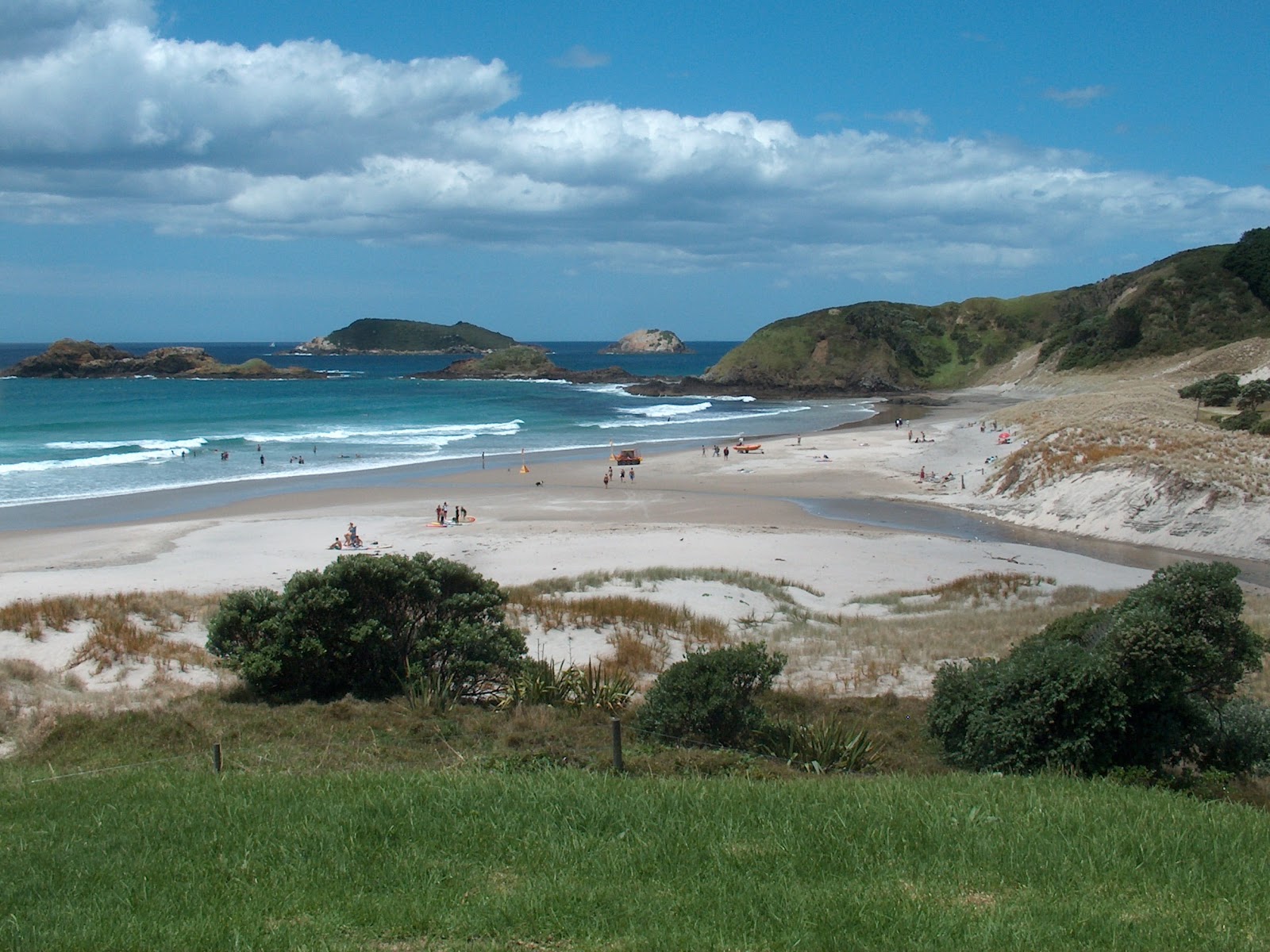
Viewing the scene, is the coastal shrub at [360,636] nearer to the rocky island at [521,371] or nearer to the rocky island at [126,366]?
the rocky island at [521,371]

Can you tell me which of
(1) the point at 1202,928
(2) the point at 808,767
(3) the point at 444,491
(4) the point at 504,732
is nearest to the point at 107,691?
(4) the point at 504,732

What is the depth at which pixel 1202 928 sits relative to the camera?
5.14m

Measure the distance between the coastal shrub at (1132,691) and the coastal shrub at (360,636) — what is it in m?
5.82

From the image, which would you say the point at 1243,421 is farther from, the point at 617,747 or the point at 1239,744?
the point at 617,747

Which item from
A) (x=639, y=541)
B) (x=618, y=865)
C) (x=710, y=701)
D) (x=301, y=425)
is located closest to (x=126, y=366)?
(x=301, y=425)

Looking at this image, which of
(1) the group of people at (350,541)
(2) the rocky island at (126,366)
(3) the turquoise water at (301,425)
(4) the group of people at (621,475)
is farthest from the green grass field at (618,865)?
(2) the rocky island at (126,366)

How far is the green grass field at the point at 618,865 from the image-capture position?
16.8ft

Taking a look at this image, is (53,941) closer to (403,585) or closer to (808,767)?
(808,767)

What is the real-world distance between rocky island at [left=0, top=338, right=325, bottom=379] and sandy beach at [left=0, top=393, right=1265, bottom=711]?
9152 cm

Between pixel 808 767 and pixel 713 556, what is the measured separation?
17.8m

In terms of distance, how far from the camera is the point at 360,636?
12.7 metres

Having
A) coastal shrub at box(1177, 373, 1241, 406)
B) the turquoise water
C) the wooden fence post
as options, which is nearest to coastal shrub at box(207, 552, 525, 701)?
the wooden fence post

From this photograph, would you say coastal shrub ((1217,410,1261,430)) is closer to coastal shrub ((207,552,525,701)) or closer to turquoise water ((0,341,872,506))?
turquoise water ((0,341,872,506))

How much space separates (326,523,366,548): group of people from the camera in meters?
29.8
